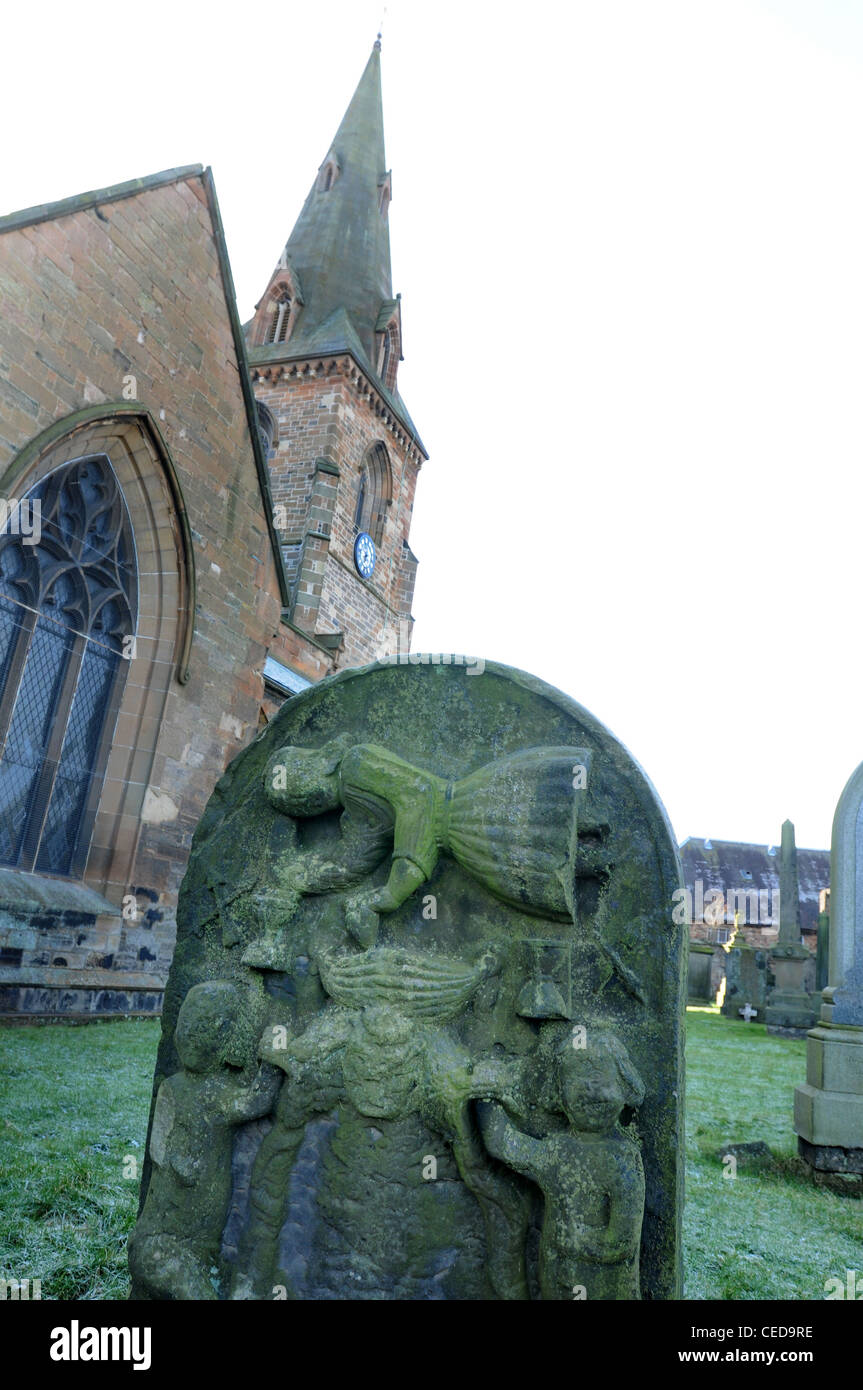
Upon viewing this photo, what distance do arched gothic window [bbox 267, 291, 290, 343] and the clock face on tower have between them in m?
7.10

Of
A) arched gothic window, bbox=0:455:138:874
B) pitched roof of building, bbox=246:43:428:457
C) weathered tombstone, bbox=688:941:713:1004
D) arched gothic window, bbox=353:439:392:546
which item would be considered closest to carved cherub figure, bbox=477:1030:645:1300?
arched gothic window, bbox=0:455:138:874

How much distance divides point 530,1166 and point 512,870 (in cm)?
72

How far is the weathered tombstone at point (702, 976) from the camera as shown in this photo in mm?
23344

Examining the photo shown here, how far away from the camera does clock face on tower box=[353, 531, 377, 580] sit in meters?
24.2

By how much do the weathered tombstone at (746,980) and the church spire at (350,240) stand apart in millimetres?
18982

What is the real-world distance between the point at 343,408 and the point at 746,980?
1781cm

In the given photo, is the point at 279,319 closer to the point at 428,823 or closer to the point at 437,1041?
the point at 428,823

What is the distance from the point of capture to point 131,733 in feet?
32.6

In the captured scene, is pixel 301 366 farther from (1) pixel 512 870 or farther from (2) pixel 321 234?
(1) pixel 512 870

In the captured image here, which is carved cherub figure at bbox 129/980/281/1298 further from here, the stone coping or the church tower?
the church tower

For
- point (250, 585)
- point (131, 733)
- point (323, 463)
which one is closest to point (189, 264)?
point (250, 585)

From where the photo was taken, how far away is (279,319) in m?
27.0

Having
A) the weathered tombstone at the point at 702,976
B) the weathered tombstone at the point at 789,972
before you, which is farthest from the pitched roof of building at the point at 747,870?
the weathered tombstone at the point at 789,972

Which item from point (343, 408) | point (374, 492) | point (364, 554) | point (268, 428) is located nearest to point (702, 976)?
point (364, 554)
